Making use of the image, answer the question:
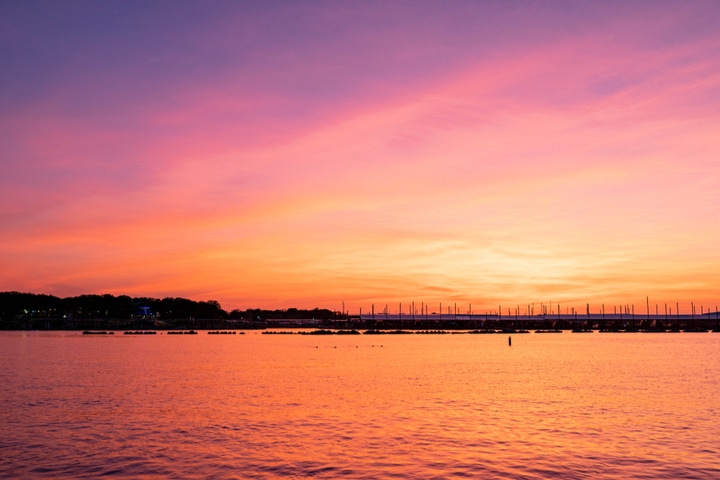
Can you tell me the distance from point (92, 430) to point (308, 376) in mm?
38251

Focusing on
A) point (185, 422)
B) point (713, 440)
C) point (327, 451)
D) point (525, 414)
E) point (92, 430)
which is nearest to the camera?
point (327, 451)

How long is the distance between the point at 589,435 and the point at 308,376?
4349cm

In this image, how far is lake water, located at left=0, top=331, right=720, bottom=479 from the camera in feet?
98.9

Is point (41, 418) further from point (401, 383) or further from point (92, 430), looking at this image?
point (401, 383)

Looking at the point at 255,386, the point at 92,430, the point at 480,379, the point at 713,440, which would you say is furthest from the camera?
the point at 480,379

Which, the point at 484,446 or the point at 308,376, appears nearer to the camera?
the point at 484,446

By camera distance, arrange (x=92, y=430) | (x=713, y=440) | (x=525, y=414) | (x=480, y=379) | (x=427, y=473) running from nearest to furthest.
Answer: (x=427, y=473) < (x=713, y=440) < (x=92, y=430) < (x=525, y=414) < (x=480, y=379)

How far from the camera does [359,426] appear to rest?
4081cm

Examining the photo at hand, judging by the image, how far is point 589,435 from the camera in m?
37.6

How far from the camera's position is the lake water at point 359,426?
30.2 metres

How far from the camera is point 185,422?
4262cm

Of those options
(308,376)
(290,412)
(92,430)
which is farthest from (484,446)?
(308,376)

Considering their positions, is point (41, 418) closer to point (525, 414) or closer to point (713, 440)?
point (525, 414)

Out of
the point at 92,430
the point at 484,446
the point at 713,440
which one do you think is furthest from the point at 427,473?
the point at 92,430
